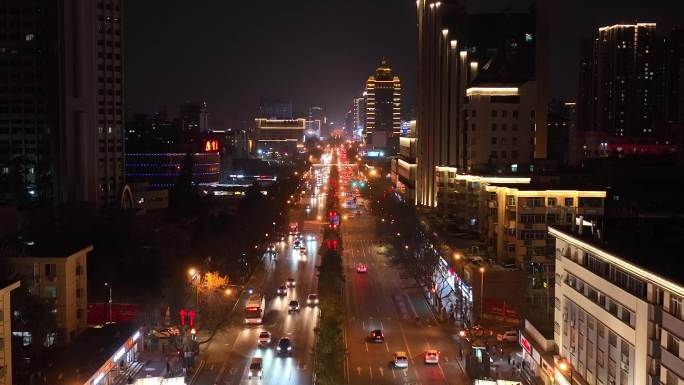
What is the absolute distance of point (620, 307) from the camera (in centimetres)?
1098

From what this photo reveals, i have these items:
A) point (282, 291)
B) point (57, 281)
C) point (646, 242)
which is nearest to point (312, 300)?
point (282, 291)

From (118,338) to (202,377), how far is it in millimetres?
2062

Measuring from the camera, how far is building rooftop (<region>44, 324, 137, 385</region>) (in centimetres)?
1398

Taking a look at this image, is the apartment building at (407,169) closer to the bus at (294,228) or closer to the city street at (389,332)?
the bus at (294,228)

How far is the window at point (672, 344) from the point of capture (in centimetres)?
925

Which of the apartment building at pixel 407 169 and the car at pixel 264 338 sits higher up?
the apartment building at pixel 407 169

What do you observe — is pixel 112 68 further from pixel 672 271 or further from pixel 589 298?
pixel 672 271

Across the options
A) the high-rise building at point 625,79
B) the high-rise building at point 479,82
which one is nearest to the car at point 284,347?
the high-rise building at point 479,82

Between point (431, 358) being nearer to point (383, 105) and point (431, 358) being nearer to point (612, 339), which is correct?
point (612, 339)

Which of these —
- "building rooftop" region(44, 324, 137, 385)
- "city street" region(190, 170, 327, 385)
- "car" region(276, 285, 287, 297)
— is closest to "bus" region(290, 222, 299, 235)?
"city street" region(190, 170, 327, 385)

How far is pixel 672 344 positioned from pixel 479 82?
23.2 metres

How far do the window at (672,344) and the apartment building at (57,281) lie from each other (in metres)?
12.8

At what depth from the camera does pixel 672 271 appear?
9320mm

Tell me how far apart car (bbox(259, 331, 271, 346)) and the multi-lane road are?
206mm
